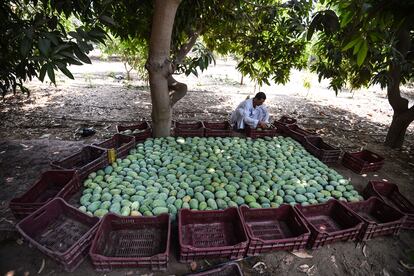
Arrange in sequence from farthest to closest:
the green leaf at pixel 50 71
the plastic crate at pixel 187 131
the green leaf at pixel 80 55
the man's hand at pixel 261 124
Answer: the man's hand at pixel 261 124
the plastic crate at pixel 187 131
the green leaf at pixel 80 55
the green leaf at pixel 50 71

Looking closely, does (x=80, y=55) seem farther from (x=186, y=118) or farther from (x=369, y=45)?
(x=186, y=118)

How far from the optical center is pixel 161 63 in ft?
8.43

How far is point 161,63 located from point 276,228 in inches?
77.9

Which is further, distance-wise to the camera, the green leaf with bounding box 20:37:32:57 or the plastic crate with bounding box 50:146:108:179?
the plastic crate with bounding box 50:146:108:179

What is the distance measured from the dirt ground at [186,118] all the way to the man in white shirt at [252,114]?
1210mm

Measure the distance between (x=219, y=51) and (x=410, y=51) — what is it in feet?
9.16

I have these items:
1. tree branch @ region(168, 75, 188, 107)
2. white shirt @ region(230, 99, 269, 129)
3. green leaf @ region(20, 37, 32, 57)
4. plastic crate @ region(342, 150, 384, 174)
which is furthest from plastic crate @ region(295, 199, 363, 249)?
green leaf @ region(20, 37, 32, 57)

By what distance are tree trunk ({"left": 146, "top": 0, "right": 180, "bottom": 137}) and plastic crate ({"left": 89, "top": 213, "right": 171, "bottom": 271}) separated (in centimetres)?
146

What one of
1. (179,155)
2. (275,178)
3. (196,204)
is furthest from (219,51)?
(196,204)

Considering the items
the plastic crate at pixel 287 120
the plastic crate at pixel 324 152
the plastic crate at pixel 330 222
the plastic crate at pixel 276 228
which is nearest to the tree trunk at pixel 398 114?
the plastic crate at pixel 287 120

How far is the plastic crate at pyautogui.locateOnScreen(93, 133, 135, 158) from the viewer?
2590 mm

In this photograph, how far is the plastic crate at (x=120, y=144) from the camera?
2.59m

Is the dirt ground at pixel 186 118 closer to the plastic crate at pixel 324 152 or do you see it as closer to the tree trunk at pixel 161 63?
the plastic crate at pixel 324 152

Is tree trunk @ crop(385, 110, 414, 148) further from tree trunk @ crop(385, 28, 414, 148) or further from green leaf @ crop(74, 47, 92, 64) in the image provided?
green leaf @ crop(74, 47, 92, 64)
